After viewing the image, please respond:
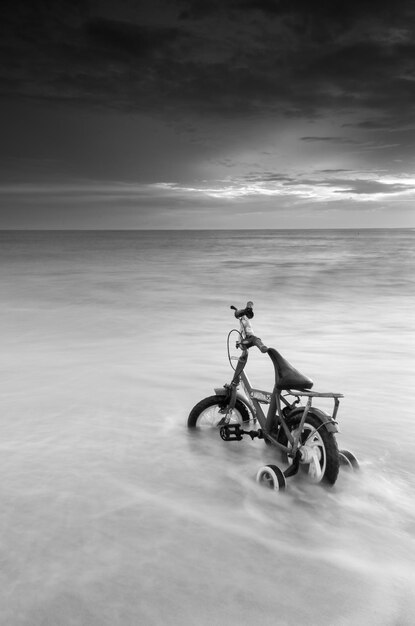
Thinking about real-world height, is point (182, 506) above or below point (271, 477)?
below

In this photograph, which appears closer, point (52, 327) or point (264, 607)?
point (264, 607)

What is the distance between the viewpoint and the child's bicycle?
3.97m

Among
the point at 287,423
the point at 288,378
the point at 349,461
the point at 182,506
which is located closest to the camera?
the point at 182,506

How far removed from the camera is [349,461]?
452 centimetres

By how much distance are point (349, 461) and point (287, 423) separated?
2.49ft

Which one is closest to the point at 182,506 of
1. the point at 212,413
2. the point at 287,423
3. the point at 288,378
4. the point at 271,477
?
the point at 271,477

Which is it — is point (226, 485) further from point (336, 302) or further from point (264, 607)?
point (336, 302)

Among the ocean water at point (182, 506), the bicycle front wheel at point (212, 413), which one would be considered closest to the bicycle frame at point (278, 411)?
the bicycle front wheel at point (212, 413)

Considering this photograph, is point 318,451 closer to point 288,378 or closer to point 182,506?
point 288,378

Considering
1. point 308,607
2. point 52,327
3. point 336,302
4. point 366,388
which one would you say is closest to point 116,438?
point 308,607

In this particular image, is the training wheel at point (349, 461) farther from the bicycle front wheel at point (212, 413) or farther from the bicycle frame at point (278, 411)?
the bicycle front wheel at point (212, 413)

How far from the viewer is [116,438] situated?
5.25m

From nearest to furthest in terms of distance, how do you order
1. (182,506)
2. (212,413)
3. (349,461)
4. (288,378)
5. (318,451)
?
(182,506), (318,451), (288,378), (349,461), (212,413)

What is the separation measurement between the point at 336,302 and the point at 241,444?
15619mm
